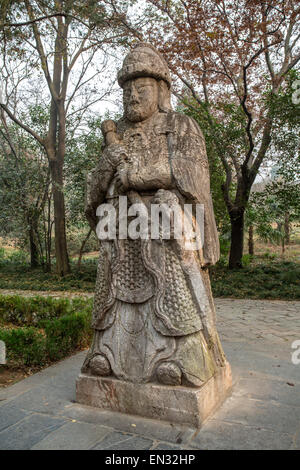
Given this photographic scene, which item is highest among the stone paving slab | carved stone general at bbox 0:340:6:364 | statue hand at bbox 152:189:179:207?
statue hand at bbox 152:189:179:207

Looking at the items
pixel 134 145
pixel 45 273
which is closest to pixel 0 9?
pixel 134 145

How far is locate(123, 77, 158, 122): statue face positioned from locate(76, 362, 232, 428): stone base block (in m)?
2.18

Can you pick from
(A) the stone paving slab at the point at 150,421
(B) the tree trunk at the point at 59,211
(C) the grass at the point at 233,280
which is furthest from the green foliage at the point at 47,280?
(A) the stone paving slab at the point at 150,421

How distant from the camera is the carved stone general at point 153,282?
9.92ft

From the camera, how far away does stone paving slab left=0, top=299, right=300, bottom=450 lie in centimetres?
265

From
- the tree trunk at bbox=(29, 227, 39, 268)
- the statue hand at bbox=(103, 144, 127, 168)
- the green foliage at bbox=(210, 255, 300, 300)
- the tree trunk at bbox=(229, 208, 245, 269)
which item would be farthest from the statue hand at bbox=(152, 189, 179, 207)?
the tree trunk at bbox=(29, 227, 39, 268)

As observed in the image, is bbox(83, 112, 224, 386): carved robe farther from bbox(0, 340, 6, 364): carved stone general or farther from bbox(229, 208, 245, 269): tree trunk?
bbox(229, 208, 245, 269): tree trunk

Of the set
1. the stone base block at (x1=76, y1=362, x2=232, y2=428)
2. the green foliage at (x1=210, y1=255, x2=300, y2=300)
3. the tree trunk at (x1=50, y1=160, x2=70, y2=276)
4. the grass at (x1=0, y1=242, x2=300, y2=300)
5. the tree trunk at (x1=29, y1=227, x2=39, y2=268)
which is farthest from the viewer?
the tree trunk at (x1=29, y1=227, x2=39, y2=268)

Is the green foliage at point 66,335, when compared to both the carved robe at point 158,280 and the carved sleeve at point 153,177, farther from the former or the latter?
the carved sleeve at point 153,177

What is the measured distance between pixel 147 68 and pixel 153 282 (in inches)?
69.1

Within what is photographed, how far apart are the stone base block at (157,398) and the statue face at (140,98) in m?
2.18

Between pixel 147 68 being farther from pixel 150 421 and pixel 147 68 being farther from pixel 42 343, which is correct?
pixel 42 343

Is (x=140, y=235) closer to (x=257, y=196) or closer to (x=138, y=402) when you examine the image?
(x=138, y=402)
